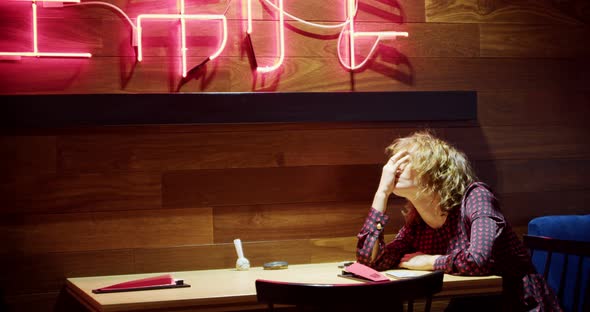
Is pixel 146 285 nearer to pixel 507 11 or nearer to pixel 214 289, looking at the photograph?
pixel 214 289

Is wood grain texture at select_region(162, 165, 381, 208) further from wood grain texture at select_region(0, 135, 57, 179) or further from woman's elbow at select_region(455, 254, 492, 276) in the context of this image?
woman's elbow at select_region(455, 254, 492, 276)

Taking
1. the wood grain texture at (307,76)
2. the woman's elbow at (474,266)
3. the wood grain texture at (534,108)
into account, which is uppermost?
the wood grain texture at (307,76)

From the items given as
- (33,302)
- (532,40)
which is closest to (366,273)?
(33,302)

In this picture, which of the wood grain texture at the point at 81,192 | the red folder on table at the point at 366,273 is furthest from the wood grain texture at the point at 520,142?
the wood grain texture at the point at 81,192

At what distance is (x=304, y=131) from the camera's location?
3.60 metres

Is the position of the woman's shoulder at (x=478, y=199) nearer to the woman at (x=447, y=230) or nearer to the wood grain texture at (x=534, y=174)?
the woman at (x=447, y=230)

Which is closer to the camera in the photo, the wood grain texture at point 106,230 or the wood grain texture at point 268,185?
the wood grain texture at point 106,230

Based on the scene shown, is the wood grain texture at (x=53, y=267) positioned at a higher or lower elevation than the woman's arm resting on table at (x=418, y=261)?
lower

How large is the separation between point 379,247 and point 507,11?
1.59 metres

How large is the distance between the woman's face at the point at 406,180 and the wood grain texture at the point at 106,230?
3.06 ft

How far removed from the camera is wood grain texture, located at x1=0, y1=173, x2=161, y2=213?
327 cm

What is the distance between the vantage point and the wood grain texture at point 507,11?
3.79 metres

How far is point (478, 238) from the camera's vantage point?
9.18ft

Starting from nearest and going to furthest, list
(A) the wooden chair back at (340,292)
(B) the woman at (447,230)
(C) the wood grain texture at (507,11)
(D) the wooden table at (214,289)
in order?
(A) the wooden chair back at (340,292) → (D) the wooden table at (214,289) → (B) the woman at (447,230) → (C) the wood grain texture at (507,11)
